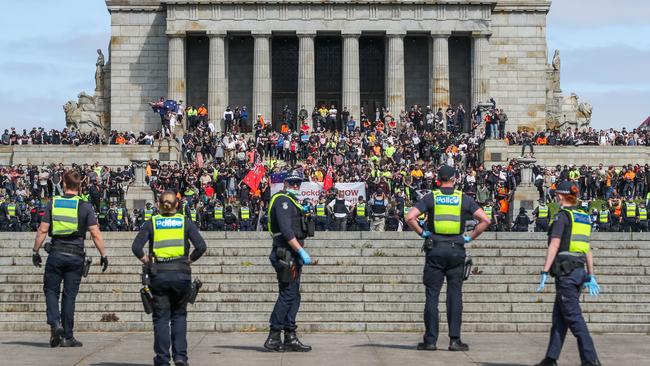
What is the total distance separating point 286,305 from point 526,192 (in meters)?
29.6

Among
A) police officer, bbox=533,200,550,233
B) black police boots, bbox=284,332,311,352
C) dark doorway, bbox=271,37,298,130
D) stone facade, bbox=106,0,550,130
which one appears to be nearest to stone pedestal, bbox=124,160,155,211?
police officer, bbox=533,200,550,233

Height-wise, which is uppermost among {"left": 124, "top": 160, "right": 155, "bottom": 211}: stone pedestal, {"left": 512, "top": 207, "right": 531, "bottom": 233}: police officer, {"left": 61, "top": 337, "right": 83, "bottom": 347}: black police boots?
{"left": 124, "top": 160, "right": 155, "bottom": 211}: stone pedestal

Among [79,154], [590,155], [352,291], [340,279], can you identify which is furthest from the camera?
[79,154]

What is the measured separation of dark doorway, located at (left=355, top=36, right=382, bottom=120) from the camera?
72.6 m

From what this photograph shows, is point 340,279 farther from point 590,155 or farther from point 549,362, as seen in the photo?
point 590,155

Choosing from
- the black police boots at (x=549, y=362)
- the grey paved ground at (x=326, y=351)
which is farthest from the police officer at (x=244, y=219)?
the black police boots at (x=549, y=362)

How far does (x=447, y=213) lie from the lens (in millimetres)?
19641

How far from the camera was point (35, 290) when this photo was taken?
2555 cm

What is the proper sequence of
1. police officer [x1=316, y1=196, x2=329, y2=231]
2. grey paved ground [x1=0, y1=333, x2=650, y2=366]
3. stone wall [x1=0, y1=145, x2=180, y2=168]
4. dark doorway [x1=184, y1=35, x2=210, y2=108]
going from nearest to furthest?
grey paved ground [x1=0, y1=333, x2=650, y2=366], police officer [x1=316, y1=196, x2=329, y2=231], stone wall [x1=0, y1=145, x2=180, y2=168], dark doorway [x1=184, y1=35, x2=210, y2=108]

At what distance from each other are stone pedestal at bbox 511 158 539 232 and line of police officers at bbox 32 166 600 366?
2775 centimetres

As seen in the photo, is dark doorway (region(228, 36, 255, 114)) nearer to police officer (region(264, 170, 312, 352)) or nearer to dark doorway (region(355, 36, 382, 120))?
dark doorway (region(355, 36, 382, 120))

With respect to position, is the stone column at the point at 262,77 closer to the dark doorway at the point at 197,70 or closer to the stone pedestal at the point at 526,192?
the dark doorway at the point at 197,70

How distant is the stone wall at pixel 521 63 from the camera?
236 feet

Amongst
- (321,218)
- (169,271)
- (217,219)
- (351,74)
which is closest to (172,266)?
(169,271)
